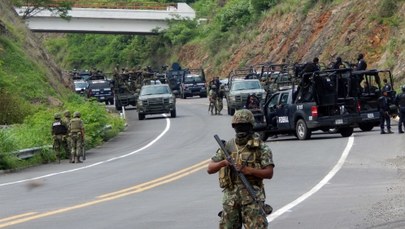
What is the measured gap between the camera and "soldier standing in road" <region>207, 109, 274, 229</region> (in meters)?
10.1

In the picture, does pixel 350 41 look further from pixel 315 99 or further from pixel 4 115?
pixel 315 99

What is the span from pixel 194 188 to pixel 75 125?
1092 cm

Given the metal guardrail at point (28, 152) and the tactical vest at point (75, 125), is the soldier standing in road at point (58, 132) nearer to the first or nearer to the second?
the tactical vest at point (75, 125)

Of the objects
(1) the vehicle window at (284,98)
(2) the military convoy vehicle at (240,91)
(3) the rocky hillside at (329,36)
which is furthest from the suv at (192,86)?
(1) the vehicle window at (284,98)

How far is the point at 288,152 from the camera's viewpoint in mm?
29188

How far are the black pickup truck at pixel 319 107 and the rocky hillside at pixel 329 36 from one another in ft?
56.5

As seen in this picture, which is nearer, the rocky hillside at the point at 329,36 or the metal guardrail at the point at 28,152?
the metal guardrail at the point at 28,152

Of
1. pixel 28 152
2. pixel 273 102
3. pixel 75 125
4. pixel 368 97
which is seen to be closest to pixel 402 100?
pixel 368 97

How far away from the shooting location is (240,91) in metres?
52.3

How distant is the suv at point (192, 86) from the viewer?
78.7 m

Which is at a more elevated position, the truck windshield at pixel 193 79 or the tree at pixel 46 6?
the tree at pixel 46 6

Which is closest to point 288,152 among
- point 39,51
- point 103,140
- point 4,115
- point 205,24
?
point 103,140

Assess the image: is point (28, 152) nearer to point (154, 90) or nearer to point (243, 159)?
point (243, 159)

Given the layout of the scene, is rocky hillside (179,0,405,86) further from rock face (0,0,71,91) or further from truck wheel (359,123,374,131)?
rock face (0,0,71,91)
